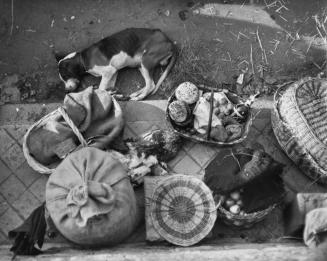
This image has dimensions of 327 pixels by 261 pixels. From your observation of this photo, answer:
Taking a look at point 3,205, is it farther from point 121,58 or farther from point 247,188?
point 247,188

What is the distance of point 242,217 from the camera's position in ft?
12.8

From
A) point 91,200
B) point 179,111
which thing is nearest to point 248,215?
point 179,111

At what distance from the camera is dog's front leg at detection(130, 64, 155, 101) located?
4.83 metres

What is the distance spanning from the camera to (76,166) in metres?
3.68

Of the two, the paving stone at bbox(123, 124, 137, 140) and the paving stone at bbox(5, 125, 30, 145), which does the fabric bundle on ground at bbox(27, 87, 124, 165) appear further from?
the paving stone at bbox(5, 125, 30, 145)

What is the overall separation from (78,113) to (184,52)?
1497 mm

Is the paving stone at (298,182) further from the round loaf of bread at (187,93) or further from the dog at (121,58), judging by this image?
the dog at (121,58)

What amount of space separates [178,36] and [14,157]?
2337 millimetres

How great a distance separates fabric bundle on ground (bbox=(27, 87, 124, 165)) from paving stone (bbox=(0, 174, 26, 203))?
0.38 meters

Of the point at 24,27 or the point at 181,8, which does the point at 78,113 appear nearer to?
the point at 24,27

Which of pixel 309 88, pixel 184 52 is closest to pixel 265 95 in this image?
pixel 309 88

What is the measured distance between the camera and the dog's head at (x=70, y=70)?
479 centimetres

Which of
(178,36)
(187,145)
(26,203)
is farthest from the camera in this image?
(178,36)

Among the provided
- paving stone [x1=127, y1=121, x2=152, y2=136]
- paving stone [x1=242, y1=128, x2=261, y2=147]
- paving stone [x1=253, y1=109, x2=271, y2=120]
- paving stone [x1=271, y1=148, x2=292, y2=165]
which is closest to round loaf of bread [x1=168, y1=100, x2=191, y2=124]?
paving stone [x1=127, y1=121, x2=152, y2=136]
